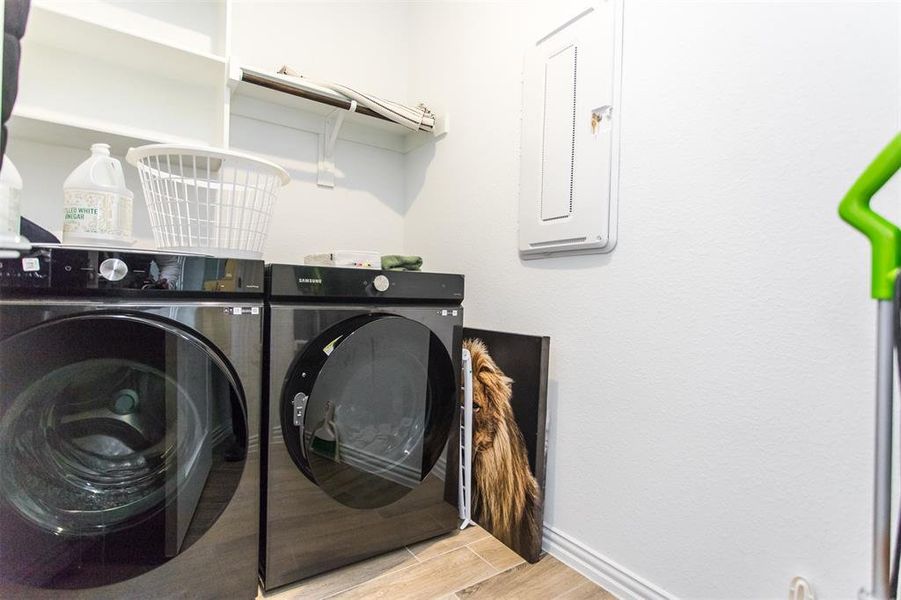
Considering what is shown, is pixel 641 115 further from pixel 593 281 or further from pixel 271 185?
pixel 271 185

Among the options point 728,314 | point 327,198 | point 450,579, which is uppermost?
point 327,198

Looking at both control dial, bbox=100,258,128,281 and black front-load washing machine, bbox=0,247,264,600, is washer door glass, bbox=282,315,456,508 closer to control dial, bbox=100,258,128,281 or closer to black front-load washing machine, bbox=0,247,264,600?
black front-load washing machine, bbox=0,247,264,600

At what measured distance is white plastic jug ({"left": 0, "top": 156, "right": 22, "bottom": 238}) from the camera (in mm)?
705

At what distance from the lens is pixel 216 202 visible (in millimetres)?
1267

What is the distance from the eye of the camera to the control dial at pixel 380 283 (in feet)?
4.26

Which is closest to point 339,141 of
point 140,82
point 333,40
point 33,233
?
point 333,40

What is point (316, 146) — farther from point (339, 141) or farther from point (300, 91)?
point (300, 91)

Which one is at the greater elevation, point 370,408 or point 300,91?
point 300,91

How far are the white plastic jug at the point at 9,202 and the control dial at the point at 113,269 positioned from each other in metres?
0.15

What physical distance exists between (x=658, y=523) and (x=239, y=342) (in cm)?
119

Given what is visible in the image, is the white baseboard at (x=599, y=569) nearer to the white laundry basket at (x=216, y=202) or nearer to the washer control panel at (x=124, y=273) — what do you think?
the washer control panel at (x=124, y=273)

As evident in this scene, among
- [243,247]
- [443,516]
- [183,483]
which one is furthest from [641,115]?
[183,483]

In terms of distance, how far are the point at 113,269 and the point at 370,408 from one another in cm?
73

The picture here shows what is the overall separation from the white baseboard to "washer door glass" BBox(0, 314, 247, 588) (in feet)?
3.27
